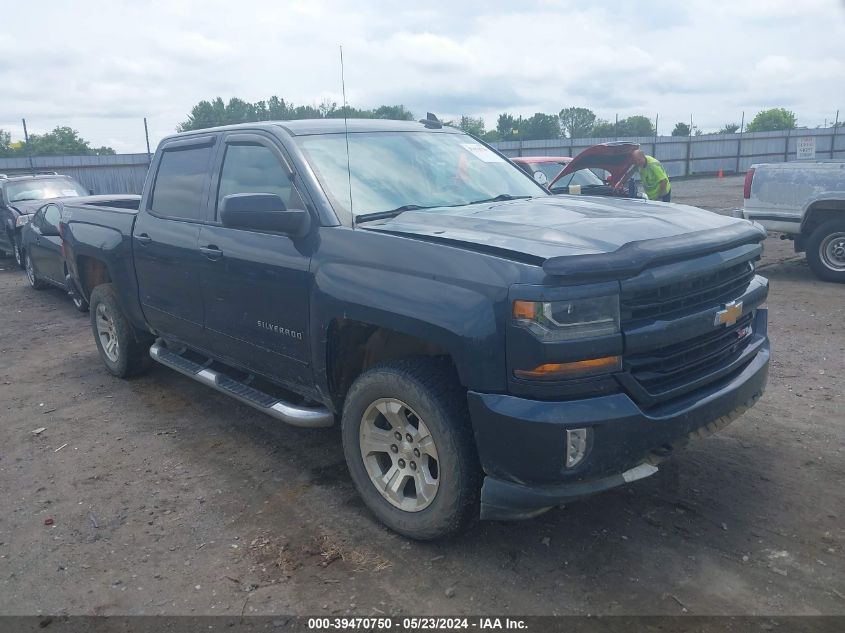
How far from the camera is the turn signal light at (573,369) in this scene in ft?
9.02

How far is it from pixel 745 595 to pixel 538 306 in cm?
146

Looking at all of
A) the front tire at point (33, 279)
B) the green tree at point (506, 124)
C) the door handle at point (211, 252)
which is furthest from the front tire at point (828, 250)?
the green tree at point (506, 124)

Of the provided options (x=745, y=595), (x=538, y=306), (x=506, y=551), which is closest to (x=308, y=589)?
(x=506, y=551)

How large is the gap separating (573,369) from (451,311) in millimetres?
549

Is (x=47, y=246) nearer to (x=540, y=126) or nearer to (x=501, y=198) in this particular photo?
(x=501, y=198)

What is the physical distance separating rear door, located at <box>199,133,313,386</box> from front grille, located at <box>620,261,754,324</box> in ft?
5.36

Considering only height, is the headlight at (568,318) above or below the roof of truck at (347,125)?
below

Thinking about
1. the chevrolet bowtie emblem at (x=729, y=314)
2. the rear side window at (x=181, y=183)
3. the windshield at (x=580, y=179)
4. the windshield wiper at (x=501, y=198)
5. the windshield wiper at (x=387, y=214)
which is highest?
the rear side window at (x=181, y=183)

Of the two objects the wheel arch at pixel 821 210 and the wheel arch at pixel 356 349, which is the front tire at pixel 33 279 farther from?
the wheel arch at pixel 821 210

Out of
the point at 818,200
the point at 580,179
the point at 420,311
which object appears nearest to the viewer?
the point at 420,311

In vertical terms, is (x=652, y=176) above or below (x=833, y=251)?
above

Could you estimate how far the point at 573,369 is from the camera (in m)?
2.77

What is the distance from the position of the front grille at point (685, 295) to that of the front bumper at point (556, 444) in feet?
1.19

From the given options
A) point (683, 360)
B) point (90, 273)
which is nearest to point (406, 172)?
point (683, 360)
